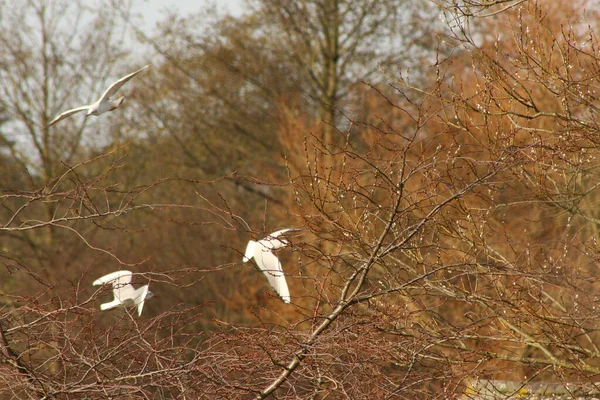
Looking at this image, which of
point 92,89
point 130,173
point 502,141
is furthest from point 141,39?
point 502,141

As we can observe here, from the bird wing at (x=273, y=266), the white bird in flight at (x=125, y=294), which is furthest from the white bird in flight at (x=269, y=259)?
the white bird in flight at (x=125, y=294)

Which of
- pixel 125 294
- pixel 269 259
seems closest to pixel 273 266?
pixel 269 259

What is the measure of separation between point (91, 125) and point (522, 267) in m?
12.9

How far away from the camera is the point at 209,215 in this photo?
17.9 metres

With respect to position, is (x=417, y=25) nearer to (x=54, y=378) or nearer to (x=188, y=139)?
(x=188, y=139)

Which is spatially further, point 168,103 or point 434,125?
point 168,103

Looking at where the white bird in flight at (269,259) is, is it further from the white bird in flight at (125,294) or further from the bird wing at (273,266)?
the white bird in flight at (125,294)

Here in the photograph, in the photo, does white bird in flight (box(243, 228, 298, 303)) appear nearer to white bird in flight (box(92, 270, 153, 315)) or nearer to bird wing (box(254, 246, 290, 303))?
bird wing (box(254, 246, 290, 303))

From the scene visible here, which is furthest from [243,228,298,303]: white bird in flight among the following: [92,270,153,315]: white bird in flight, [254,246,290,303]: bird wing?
[92,270,153,315]: white bird in flight

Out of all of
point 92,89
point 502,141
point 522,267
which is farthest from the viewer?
point 92,89

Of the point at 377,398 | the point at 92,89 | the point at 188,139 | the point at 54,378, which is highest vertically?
the point at 92,89

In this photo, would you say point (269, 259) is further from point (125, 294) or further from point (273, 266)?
point (125, 294)

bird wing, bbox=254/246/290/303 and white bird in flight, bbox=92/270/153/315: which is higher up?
white bird in flight, bbox=92/270/153/315

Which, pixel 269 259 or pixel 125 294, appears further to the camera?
pixel 269 259
